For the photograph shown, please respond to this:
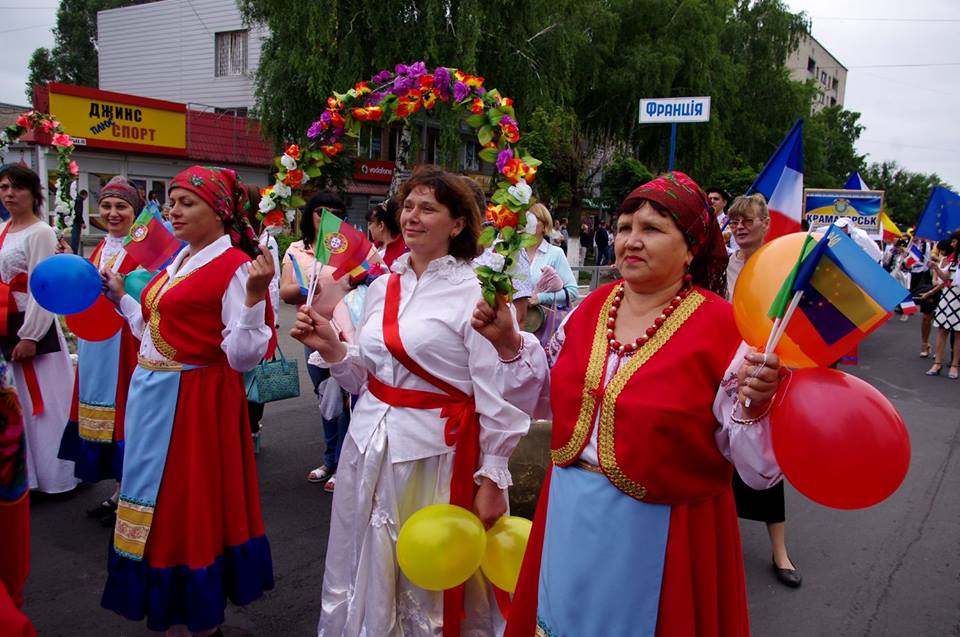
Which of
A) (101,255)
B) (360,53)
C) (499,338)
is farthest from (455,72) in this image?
(360,53)

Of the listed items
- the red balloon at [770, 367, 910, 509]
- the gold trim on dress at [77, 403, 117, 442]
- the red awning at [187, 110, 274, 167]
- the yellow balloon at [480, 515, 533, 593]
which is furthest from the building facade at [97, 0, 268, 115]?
the red balloon at [770, 367, 910, 509]

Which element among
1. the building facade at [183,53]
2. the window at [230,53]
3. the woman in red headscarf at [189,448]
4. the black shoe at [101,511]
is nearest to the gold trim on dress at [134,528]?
the woman in red headscarf at [189,448]

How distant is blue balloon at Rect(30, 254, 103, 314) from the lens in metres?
3.53

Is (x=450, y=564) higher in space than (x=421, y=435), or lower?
lower

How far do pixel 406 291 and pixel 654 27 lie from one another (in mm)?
27708

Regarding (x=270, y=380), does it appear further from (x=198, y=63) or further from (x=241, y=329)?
→ (x=198, y=63)

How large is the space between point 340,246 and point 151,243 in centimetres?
120

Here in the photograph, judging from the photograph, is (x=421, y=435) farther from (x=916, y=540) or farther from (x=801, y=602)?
(x=916, y=540)

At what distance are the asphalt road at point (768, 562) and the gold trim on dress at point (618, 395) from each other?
7.29ft

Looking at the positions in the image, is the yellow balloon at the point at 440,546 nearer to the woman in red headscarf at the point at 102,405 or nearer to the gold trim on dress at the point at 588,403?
the gold trim on dress at the point at 588,403

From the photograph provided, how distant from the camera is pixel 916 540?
15.8 feet

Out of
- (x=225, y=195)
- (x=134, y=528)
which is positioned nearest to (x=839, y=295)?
(x=225, y=195)

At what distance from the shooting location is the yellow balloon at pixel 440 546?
2473 millimetres

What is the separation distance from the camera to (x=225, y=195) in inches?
127
